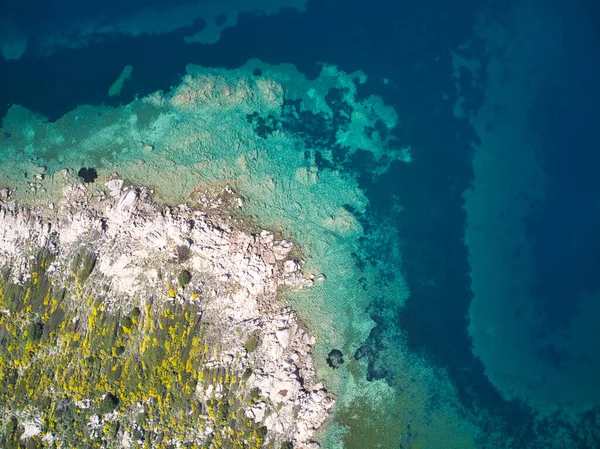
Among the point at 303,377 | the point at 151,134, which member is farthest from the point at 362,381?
the point at 151,134

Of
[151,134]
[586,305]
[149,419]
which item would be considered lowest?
[149,419]

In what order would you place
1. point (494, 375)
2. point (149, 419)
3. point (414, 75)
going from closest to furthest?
point (149, 419)
point (494, 375)
point (414, 75)

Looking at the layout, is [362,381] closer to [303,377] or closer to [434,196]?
[303,377]

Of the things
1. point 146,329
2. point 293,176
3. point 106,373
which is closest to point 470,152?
point 293,176

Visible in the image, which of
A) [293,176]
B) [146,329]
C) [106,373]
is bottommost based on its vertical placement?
[106,373]

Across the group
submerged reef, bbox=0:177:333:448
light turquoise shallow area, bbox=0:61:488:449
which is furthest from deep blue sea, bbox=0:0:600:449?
submerged reef, bbox=0:177:333:448

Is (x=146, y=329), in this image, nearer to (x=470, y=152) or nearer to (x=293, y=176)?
(x=293, y=176)

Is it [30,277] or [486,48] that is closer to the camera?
[30,277]
